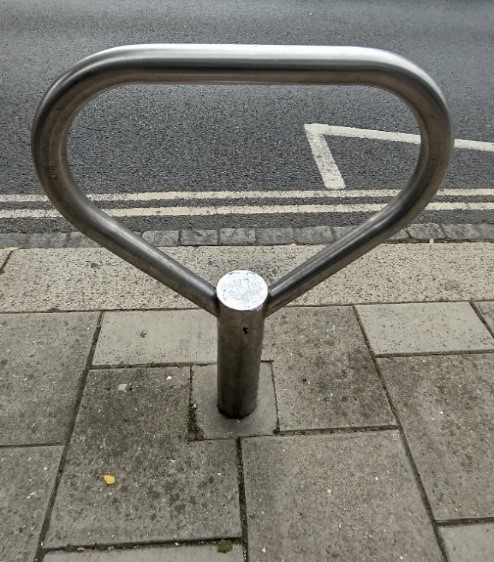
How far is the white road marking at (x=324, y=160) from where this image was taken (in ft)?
13.3

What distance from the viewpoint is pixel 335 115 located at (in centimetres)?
504

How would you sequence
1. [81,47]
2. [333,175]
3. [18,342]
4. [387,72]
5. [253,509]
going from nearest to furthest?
1. [387,72]
2. [253,509]
3. [18,342]
4. [333,175]
5. [81,47]

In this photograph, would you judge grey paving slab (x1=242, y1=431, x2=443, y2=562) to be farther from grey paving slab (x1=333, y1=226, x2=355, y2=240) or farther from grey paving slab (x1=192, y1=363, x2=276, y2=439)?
grey paving slab (x1=333, y1=226, x2=355, y2=240)

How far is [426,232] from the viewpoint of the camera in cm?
343

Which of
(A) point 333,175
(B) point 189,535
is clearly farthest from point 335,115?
(B) point 189,535

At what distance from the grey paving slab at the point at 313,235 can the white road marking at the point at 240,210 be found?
0.79 feet

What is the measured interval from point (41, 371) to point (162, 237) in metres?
1.25

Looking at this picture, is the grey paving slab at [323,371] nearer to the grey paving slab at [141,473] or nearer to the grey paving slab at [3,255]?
the grey paving slab at [141,473]

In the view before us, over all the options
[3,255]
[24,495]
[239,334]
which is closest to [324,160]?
[3,255]

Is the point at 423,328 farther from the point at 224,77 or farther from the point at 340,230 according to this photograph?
the point at 224,77

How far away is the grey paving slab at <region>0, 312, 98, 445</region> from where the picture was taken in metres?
2.15

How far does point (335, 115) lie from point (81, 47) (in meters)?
3.34

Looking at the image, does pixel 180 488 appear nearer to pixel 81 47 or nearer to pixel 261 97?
pixel 261 97

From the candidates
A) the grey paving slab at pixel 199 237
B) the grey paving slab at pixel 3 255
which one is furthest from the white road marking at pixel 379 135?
the grey paving slab at pixel 3 255
